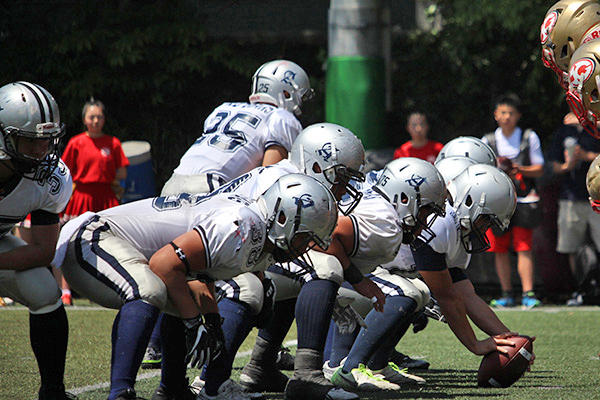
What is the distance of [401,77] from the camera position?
11.9 meters

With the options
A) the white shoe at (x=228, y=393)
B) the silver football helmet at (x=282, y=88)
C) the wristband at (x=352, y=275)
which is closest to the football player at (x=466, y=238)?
the wristband at (x=352, y=275)

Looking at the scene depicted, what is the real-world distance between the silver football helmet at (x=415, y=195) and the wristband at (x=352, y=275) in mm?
386

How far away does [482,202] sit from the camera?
503cm

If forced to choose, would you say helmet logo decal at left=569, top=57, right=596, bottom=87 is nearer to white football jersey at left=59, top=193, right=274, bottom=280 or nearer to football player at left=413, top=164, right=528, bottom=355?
football player at left=413, top=164, right=528, bottom=355

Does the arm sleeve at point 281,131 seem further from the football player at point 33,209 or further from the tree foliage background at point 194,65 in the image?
the tree foliage background at point 194,65

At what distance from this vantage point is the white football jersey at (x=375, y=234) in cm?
464

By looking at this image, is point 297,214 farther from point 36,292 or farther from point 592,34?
point 592,34

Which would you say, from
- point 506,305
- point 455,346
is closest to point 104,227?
point 455,346

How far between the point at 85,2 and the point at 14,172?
7341 millimetres

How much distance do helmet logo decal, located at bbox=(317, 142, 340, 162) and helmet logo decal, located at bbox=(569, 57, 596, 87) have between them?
1.10m

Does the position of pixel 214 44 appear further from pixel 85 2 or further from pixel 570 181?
pixel 570 181

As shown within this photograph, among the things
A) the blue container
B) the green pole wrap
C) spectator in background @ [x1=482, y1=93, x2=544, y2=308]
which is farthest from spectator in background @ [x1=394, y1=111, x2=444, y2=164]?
the blue container

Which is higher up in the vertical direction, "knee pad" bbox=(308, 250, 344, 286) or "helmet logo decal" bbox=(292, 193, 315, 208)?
"helmet logo decal" bbox=(292, 193, 315, 208)

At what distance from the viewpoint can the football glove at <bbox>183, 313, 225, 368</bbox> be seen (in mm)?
3904
